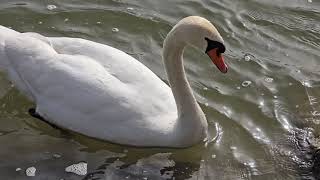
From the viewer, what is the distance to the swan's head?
5508 millimetres

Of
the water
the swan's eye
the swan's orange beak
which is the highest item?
the swan's eye

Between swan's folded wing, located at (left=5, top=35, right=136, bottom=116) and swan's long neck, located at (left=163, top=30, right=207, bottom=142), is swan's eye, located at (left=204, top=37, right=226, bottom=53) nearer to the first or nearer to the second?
swan's long neck, located at (left=163, top=30, right=207, bottom=142)

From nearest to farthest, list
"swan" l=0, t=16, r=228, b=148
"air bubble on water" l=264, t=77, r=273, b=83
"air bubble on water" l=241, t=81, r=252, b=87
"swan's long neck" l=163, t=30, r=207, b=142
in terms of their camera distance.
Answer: "swan" l=0, t=16, r=228, b=148 → "swan's long neck" l=163, t=30, r=207, b=142 → "air bubble on water" l=241, t=81, r=252, b=87 → "air bubble on water" l=264, t=77, r=273, b=83

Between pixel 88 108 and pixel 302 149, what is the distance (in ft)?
6.60

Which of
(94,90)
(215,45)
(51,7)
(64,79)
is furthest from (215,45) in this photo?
(51,7)

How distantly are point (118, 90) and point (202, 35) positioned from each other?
88cm

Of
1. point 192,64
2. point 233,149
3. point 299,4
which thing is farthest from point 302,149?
point 299,4

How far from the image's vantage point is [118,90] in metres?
5.81

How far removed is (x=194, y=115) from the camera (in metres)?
5.97

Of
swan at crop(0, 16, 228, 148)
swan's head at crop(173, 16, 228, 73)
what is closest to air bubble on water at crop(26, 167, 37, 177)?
swan at crop(0, 16, 228, 148)

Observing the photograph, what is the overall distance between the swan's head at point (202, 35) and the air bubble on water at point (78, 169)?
140 centimetres

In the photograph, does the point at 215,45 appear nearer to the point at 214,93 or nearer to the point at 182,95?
the point at 182,95

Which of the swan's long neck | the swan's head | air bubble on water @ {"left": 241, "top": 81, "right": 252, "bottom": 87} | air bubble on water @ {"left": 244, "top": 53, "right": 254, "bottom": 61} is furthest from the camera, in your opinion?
air bubble on water @ {"left": 244, "top": 53, "right": 254, "bottom": 61}

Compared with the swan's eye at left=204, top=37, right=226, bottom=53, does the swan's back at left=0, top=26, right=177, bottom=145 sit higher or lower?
lower
